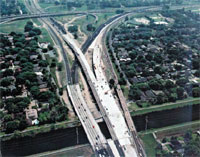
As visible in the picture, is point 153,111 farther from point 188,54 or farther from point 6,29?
point 6,29

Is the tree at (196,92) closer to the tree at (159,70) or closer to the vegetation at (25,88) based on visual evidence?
Answer: the tree at (159,70)

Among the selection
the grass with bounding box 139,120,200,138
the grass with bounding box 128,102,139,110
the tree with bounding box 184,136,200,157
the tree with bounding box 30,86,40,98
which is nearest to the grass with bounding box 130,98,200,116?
the grass with bounding box 128,102,139,110

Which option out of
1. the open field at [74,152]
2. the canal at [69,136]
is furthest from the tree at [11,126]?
the open field at [74,152]

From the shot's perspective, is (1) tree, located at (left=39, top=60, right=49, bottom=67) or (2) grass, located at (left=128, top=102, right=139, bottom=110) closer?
(2) grass, located at (left=128, top=102, right=139, bottom=110)

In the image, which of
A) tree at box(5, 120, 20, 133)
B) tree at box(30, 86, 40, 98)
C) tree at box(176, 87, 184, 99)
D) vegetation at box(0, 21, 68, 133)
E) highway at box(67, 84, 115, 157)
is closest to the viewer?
highway at box(67, 84, 115, 157)

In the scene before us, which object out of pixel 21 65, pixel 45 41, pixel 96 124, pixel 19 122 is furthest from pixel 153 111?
pixel 45 41

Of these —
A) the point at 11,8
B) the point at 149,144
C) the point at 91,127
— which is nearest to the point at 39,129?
the point at 91,127

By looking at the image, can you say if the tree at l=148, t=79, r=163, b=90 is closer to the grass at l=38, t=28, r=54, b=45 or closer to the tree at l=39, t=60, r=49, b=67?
the tree at l=39, t=60, r=49, b=67

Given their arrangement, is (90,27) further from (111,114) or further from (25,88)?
(111,114)
